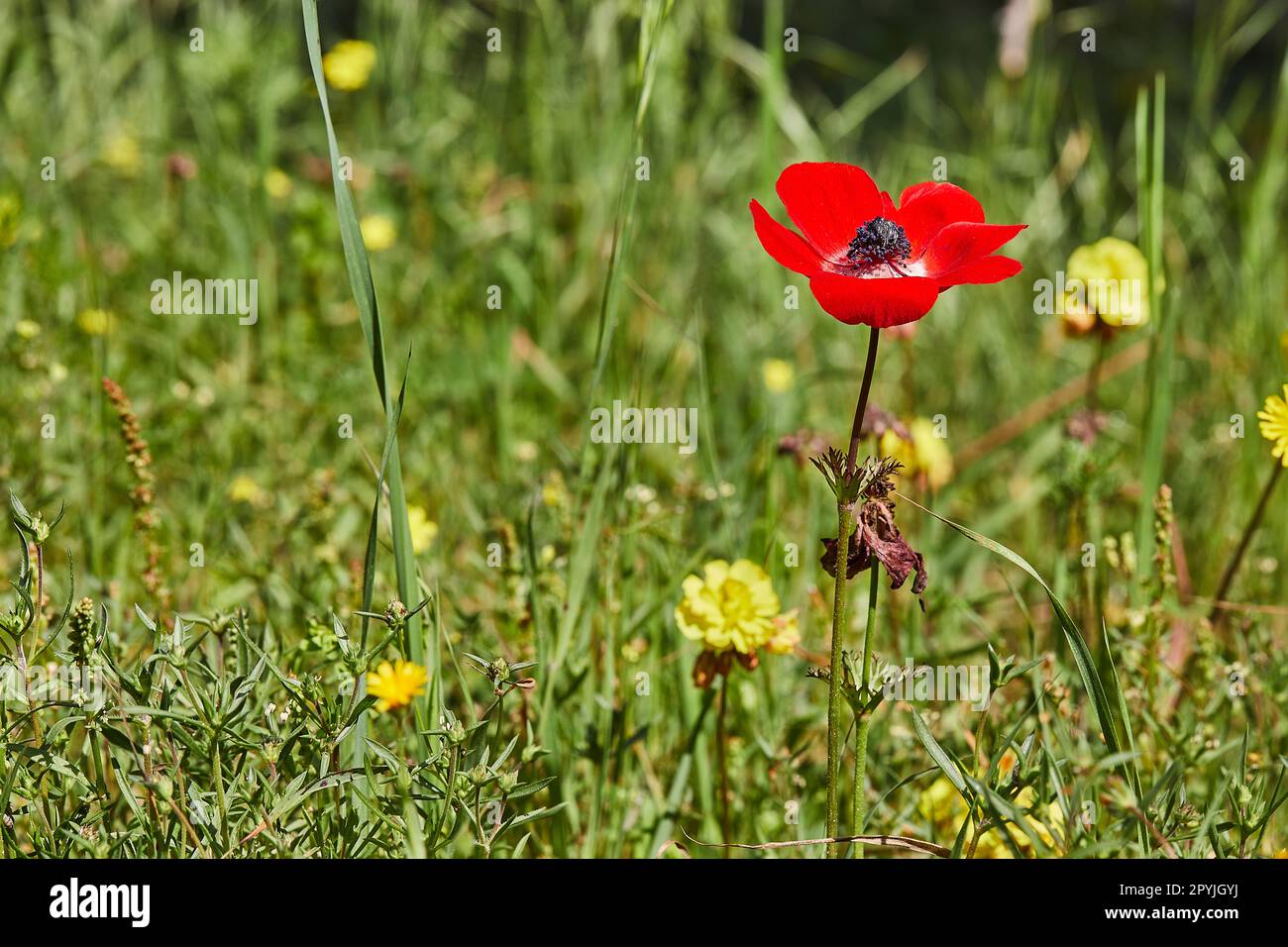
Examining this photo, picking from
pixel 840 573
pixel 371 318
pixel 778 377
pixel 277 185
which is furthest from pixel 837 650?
pixel 277 185

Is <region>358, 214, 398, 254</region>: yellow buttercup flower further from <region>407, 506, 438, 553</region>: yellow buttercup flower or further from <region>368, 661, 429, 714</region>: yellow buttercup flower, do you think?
<region>368, 661, 429, 714</region>: yellow buttercup flower

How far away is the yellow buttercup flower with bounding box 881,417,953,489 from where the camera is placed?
1.51m

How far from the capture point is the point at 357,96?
2732 mm

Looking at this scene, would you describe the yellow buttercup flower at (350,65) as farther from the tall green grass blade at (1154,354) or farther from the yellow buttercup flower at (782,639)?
the yellow buttercup flower at (782,639)

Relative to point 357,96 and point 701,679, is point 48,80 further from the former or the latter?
point 701,679

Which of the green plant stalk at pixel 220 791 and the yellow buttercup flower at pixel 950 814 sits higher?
the green plant stalk at pixel 220 791

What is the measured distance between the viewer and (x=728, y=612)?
1.10 metres

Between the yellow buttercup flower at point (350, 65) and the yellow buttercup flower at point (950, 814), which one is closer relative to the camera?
the yellow buttercup flower at point (950, 814)

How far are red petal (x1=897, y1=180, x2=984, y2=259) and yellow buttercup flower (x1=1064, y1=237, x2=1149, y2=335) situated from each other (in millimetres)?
703

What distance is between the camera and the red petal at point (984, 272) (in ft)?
2.74

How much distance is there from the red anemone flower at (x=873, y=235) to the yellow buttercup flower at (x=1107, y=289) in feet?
2.34
